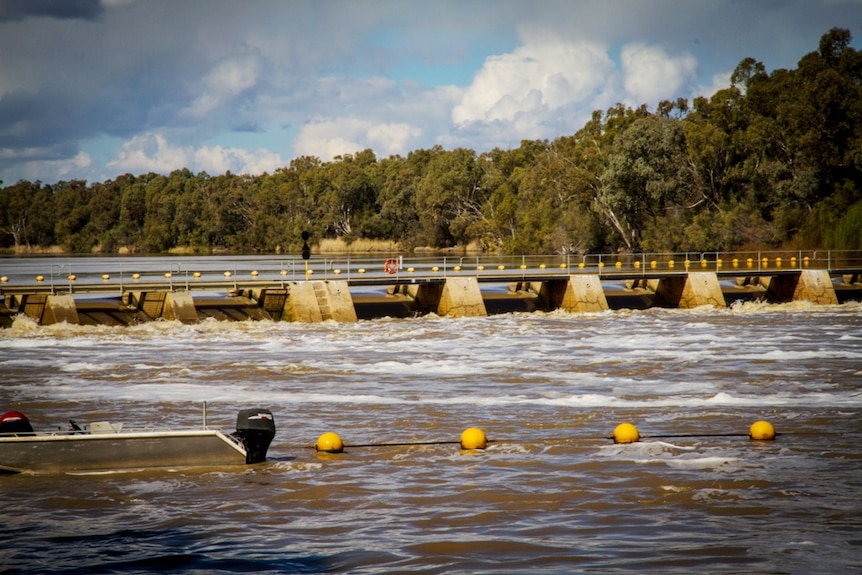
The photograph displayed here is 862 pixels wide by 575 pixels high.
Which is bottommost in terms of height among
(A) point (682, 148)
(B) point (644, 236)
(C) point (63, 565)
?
(C) point (63, 565)

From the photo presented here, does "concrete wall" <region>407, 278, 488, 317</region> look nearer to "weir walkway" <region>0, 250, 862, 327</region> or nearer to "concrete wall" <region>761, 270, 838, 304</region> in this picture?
"weir walkway" <region>0, 250, 862, 327</region>

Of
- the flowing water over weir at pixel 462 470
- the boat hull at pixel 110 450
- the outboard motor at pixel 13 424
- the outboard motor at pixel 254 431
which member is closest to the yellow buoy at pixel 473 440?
the flowing water over weir at pixel 462 470

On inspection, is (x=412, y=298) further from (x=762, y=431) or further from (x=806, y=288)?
(x=762, y=431)

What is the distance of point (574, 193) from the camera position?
286 feet

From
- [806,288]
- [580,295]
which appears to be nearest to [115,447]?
[580,295]

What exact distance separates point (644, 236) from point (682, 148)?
25.6 feet

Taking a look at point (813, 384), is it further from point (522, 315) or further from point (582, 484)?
point (522, 315)

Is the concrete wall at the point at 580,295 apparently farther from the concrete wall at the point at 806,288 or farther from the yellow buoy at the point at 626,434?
the yellow buoy at the point at 626,434

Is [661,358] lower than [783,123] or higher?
lower

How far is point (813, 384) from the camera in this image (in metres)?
20.5

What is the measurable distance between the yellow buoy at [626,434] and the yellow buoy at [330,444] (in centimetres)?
407

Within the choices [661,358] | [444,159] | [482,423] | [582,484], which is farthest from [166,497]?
[444,159]

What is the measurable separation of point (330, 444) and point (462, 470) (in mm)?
2154

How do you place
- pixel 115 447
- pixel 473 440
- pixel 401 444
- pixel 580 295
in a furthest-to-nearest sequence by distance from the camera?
pixel 580 295, pixel 401 444, pixel 473 440, pixel 115 447
